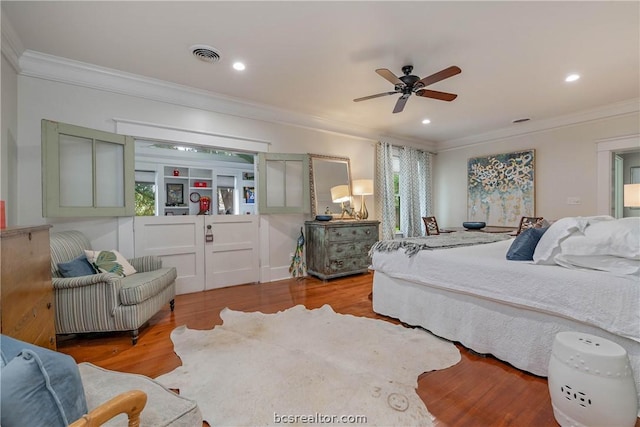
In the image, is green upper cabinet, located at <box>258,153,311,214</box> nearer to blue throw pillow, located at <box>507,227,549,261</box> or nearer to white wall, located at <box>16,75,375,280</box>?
white wall, located at <box>16,75,375,280</box>

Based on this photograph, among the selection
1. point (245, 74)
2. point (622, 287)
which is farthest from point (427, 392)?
point (245, 74)

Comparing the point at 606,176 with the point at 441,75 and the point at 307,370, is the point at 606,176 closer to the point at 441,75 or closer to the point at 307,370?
the point at 441,75

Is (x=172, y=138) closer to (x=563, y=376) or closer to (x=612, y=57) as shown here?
(x=563, y=376)

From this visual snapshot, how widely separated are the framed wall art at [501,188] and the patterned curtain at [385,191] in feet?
5.65

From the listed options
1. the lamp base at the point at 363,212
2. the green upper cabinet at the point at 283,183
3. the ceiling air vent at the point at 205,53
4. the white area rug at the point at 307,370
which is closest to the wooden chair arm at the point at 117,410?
the white area rug at the point at 307,370

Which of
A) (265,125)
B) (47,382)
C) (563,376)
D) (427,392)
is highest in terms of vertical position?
(265,125)

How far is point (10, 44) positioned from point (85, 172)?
1.18m

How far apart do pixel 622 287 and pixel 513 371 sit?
828mm

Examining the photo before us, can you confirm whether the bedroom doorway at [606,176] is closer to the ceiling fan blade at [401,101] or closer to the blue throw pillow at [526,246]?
the blue throw pillow at [526,246]

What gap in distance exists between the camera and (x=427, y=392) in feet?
5.57

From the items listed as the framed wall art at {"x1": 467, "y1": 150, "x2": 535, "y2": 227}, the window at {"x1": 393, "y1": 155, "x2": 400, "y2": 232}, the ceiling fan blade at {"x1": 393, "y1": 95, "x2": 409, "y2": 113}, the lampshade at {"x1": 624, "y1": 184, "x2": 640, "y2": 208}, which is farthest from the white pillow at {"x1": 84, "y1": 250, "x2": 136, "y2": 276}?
the lampshade at {"x1": 624, "y1": 184, "x2": 640, "y2": 208}

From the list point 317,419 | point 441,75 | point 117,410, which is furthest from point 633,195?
point 117,410

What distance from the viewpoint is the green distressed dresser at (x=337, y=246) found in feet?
14.0

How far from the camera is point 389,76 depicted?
2670mm
